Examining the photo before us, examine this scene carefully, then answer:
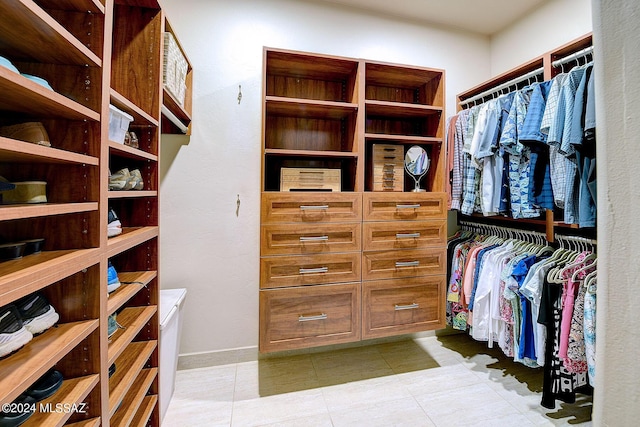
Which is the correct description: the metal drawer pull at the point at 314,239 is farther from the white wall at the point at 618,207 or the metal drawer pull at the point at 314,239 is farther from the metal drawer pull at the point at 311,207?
the white wall at the point at 618,207

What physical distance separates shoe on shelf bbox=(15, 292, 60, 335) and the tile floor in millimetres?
1093

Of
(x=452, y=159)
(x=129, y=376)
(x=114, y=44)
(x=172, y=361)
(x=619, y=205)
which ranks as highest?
(x=114, y=44)

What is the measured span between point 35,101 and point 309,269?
1.35m

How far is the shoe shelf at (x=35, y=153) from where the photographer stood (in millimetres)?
526

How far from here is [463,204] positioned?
2072mm

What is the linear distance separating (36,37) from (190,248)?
4.83 feet

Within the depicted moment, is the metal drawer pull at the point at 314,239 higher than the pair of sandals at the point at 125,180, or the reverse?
the pair of sandals at the point at 125,180

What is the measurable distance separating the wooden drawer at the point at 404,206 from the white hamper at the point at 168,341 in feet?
4.06

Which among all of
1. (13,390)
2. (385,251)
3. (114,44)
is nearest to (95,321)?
(13,390)

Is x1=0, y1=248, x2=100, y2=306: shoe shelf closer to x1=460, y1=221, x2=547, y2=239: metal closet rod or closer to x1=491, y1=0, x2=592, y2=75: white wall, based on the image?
x1=460, y1=221, x2=547, y2=239: metal closet rod

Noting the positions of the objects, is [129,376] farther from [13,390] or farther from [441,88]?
[441,88]

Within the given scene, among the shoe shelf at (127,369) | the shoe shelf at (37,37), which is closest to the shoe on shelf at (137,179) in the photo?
the shoe shelf at (37,37)

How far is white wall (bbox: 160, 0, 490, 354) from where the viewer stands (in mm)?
1959

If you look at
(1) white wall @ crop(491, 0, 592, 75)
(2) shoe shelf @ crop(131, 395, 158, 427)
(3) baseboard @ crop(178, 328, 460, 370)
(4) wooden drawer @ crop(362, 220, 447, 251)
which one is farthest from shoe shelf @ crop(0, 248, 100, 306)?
(1) white wall @ crop(491, 0, 592, 75)
